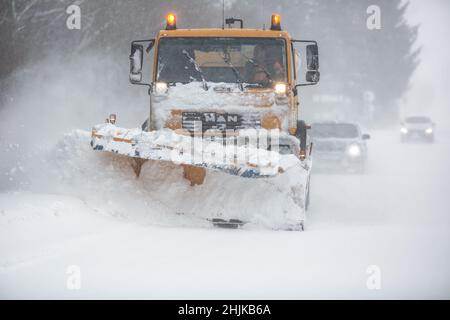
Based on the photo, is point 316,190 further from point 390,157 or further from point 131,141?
point 390,157

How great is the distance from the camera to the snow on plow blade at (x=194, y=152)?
296 inches

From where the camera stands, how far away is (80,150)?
902cm

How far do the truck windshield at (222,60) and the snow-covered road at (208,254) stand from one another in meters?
1.93

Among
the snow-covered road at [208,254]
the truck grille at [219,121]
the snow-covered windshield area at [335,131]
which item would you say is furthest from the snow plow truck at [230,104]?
the snow-covered windshield area at [335,131]

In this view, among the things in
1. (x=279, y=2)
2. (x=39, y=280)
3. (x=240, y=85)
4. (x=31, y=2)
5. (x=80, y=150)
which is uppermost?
(x=279, y=2)

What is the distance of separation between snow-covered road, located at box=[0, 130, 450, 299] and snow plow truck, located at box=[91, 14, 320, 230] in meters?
0.50

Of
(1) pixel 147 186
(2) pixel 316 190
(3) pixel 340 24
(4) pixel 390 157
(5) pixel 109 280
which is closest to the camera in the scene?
(5) pixel 109 280

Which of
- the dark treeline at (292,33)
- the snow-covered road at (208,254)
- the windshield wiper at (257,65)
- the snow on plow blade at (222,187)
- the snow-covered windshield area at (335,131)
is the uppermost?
the dark treeline at (292,33)

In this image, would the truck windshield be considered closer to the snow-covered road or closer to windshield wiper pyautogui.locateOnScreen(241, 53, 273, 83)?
windshield wiper pyautogui.locateOnScreen(241, 53, 273, 83)

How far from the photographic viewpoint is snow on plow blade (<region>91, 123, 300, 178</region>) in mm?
7523

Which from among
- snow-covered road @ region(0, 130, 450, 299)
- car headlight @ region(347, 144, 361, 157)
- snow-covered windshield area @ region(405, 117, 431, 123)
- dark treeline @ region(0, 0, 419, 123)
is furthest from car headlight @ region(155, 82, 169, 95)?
snow-covered windshield area @ region(405, 117, 431, 123)

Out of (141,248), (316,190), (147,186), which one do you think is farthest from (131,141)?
(316,190)

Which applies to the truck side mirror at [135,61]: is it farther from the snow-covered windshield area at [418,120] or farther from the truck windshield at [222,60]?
the snow-covered windshield area at [418,120]

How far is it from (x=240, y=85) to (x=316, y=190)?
15.1 feet
